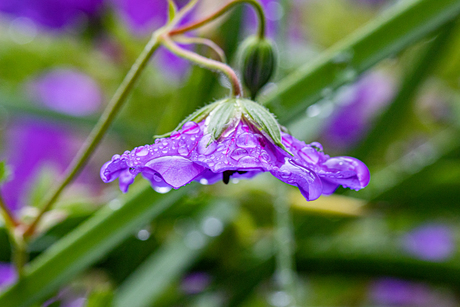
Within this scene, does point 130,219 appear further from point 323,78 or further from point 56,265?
point 323,78

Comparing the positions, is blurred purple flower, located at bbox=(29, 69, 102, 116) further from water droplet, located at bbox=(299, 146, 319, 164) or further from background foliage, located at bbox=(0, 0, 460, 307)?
water droplet, located at bbox=(299, 146, 319, 164)

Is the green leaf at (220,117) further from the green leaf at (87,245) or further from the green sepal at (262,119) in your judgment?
the green leaf at (87,245)

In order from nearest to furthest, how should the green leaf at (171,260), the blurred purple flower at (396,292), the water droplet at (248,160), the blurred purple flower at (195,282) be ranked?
the water droplet at (248,160) < the green leaf at (171,260) < the blurred purple flower at (195,282) < the blurred purple flower at (396,292)

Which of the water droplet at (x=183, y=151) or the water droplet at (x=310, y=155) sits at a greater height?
the water droplet at (x=310, y=155)

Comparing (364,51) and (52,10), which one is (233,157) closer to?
(364,51)

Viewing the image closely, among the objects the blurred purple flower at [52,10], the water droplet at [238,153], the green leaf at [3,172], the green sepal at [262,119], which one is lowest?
the water droplet at [238,153]

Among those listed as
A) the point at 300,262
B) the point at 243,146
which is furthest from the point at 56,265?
the point at 300,262

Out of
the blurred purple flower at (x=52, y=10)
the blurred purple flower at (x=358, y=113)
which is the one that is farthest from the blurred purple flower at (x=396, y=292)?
the blurred purple flower at (x=52, y=10)

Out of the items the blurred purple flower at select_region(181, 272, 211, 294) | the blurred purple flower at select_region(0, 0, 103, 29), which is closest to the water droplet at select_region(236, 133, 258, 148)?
the blurred purple flower at select_region(181, 272, 211, 294)
